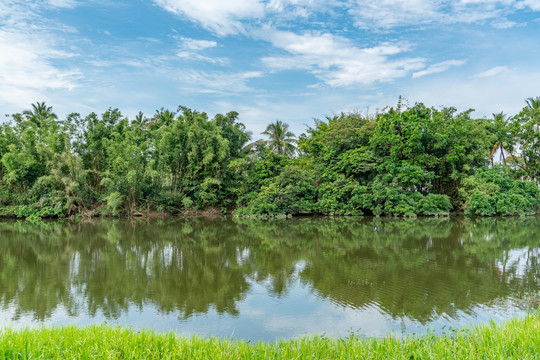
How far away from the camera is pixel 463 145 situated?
70.5ft

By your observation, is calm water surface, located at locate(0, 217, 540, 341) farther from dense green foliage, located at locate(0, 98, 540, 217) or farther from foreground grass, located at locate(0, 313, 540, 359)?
dense green foliage, located at locate(0, 98, 540, 217)

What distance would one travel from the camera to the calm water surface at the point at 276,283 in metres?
5.09

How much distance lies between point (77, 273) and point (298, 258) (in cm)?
529

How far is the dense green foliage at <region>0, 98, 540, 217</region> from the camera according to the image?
21.0 m

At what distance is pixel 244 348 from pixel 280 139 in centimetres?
3149

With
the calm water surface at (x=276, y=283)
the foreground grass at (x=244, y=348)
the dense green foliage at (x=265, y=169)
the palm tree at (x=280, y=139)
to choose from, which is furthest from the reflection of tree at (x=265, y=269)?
the palm tree at (x=280, y=139)

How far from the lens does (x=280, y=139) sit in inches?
1353

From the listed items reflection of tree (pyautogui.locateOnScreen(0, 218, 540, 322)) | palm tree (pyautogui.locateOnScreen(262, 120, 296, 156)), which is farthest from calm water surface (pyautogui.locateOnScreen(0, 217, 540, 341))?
palm tree (pyautogui.locateOnScreen(262, 120, 296, 156))

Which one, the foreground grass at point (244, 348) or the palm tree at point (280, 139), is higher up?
the palm tree at point (280, 139)

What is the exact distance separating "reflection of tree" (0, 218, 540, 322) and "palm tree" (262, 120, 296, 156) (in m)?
20.7

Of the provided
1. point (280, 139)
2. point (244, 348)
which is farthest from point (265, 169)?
point (244, 348)

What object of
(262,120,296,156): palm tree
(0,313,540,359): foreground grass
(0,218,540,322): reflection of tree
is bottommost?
(0,218,540,322): reflection of tree

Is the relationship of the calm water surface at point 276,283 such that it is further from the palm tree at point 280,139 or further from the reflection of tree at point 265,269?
the palm tree at point 280,139

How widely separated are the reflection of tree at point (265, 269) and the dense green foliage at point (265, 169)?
7.57 meters
